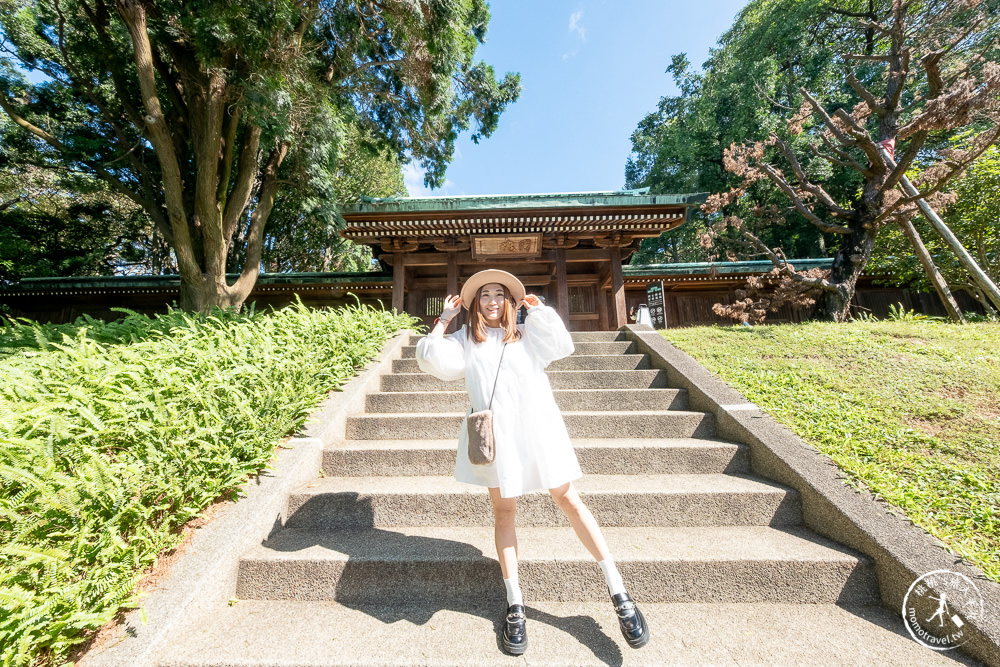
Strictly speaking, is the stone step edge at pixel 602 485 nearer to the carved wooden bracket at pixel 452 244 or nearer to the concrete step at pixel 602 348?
the concrete step at pixel 602 348

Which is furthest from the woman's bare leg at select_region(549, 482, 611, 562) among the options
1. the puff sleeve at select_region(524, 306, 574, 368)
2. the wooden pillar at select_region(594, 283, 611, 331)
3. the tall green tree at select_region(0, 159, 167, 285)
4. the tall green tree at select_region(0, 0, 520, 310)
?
the tall green tree at select_region(0, 159, 167, 285)

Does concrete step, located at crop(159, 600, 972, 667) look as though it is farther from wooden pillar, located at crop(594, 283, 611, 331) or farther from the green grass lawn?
wooden pillar, located at crop(594, 283, 611, 331)

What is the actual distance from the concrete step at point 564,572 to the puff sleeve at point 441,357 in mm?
985

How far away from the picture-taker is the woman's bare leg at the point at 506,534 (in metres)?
1.78

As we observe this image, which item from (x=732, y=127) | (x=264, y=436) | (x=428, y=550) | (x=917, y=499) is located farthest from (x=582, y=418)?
(x=732, y=127)

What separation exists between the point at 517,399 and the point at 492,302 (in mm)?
521

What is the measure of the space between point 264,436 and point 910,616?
139 inches

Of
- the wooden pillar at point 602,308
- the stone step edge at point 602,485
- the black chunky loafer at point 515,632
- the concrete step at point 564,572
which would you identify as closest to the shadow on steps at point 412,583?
the concrete step at point 564,572

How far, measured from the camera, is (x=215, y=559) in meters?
1.87

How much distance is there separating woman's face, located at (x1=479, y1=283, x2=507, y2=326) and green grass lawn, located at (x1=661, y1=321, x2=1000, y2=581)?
7.74 feet

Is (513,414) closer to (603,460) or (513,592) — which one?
(513,592)

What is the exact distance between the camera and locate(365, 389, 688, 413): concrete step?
3.68 metres

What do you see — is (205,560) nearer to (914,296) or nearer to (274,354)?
(274,354)

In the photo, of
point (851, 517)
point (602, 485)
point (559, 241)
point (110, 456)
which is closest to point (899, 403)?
point (851, 517)
